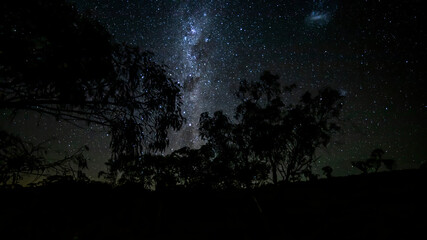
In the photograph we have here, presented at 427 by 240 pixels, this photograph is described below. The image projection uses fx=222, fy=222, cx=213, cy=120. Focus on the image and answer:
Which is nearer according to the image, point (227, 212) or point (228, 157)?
point (227, 212)

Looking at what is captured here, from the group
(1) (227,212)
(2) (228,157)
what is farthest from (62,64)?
(2) (228,157)

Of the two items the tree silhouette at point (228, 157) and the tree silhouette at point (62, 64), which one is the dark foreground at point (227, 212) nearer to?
the tree silhouette at point (62, 64)

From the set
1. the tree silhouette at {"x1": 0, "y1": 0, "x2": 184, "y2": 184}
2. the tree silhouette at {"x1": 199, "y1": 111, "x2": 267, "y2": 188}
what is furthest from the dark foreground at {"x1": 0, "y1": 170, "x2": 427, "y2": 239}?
the tree silhouette at {"x1": 199, "y1": 111, "x2": 267, "y2": 188}

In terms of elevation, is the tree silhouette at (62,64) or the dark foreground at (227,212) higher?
the tree silhouette at (62,64)

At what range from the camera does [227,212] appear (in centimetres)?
436

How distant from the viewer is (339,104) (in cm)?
1847

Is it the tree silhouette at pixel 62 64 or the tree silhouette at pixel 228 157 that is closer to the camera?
the tree silhouette at pixel 62 64

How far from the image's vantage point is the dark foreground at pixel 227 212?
127 inches

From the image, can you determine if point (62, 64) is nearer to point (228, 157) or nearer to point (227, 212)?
point (227, 212)

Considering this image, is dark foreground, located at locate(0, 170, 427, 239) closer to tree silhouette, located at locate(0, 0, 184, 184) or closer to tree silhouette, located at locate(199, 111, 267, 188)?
tree silhouette, located at locate(0, 0, 184, 184)

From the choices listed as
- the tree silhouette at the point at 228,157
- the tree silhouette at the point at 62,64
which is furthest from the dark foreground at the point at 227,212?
the tree silhouette at the point at 228,157

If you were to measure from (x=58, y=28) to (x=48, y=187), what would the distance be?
11.0 feet

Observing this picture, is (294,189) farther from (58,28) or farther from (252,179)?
(252,179)

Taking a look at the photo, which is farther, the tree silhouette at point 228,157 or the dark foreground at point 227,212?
the tree silhouette at point 228,157
